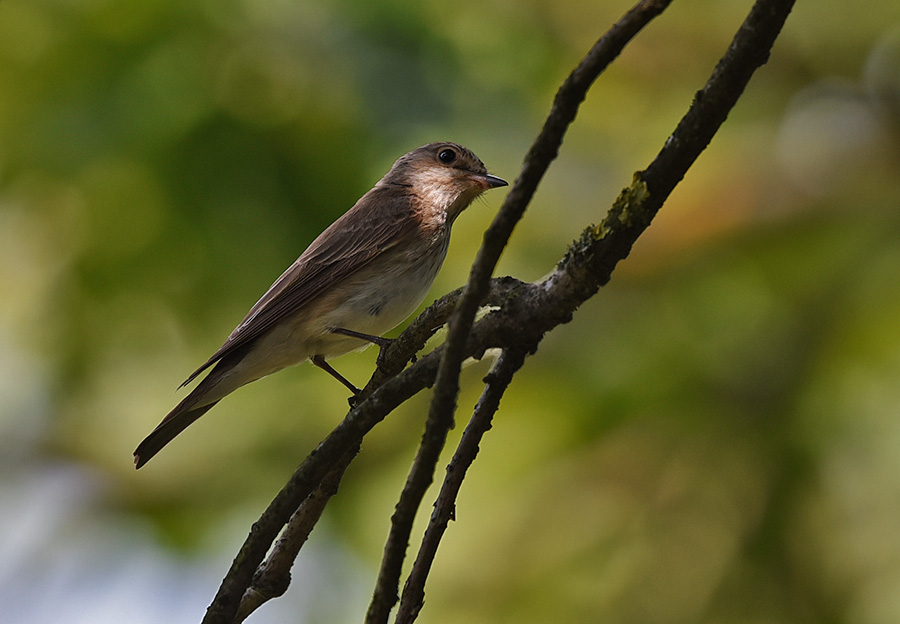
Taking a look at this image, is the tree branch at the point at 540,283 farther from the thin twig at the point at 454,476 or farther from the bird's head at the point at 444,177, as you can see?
the bird's head at the point at 444,177

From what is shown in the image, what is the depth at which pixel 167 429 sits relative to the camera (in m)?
3.84

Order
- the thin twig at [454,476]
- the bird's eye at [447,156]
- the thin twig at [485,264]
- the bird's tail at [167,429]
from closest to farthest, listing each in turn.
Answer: the thin twig at [485,264] < the thin twig at [454,476] < the bird's tail at [167,429] < the bird's eye at [447,156]

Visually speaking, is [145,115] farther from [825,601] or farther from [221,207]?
[825,601]

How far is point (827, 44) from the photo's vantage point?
543 centimetres

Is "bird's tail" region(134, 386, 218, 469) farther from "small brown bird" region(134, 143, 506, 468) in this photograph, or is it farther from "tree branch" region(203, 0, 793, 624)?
"tree branch" region(203, 0, 793, 624)

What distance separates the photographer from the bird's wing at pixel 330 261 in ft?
13.7

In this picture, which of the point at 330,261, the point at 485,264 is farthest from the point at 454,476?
the point at 330,261

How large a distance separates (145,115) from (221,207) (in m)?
0.68

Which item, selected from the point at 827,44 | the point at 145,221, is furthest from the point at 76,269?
the point at 827,44

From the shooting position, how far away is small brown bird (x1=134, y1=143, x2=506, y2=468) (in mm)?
4086

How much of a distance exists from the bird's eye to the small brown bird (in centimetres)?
41

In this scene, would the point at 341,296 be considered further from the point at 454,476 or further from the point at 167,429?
the point at 454,476

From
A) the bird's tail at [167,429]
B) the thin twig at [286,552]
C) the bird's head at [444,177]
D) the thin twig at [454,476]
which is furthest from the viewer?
the bird's head at [444,177]

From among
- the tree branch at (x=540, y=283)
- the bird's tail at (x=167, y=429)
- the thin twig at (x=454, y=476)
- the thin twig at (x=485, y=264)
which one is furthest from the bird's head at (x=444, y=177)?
the thin twig at (x=485, y=264)
